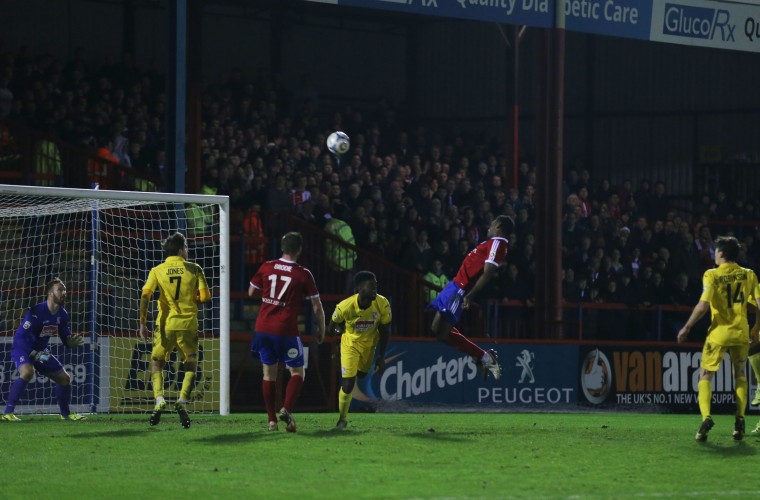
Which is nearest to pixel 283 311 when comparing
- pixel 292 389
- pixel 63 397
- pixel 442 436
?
pixel 292 389

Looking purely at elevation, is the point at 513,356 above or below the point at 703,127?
below

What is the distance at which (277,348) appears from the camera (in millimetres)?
13609

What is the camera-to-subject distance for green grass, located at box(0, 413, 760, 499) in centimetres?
976

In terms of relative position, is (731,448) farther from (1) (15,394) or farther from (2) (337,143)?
(2) (337,143)

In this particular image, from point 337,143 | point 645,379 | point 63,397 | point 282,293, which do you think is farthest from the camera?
point 645,379

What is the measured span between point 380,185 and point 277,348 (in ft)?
39.3

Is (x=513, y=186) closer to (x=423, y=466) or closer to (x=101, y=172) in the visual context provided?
(x=101, y=172)

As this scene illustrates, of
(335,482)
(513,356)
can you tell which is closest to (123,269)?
(513,356)

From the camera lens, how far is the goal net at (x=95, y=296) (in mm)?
17984

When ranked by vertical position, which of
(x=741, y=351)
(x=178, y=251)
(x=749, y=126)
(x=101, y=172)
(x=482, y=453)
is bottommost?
(x=482, y=453)

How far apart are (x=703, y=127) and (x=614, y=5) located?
11676mm

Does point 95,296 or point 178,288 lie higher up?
point 178,288

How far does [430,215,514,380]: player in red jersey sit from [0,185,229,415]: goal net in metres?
3.54

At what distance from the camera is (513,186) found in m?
27.0
